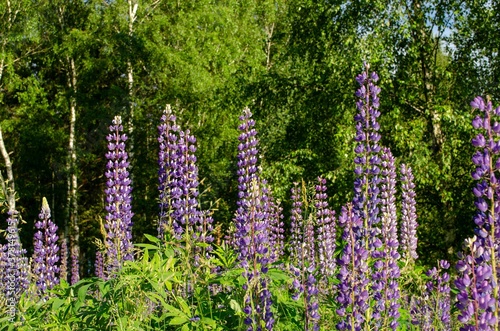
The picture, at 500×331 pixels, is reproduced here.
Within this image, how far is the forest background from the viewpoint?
14.4m

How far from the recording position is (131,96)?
900 inches

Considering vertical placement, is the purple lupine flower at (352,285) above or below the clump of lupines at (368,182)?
below

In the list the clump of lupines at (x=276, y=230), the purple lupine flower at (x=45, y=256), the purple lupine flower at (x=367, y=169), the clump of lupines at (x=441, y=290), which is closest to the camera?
the clump of lupines at (x=441, y=290)

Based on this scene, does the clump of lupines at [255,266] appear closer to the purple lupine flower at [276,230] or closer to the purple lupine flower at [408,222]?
the purple lupine flower at [408,222]

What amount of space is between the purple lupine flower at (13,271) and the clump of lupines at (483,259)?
428cm

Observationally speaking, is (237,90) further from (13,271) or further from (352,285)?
(352,285)

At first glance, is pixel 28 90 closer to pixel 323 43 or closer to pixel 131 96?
pixel 131 96

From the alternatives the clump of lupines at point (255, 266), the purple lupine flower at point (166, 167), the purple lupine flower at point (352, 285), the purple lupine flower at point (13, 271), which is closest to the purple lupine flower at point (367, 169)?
the purple lupine flower at point (352, 285)

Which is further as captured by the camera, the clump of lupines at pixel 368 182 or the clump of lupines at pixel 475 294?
the clump of lupines at pixel 368 182

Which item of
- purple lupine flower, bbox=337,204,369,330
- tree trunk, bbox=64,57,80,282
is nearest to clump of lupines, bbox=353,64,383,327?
purple lupine flower, bbox=337,204,369,330

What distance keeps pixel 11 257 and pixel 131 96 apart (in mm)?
17389

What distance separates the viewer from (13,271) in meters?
5.80

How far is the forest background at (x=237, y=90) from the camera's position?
47.3 feet

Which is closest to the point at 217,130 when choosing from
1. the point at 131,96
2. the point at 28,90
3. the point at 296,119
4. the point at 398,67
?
the point at 131,96
